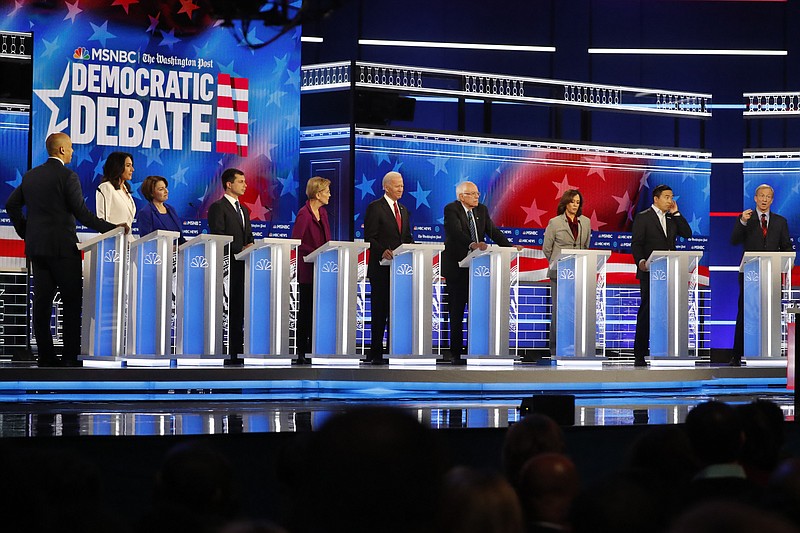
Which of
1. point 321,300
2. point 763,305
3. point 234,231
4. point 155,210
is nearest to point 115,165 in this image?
point 155,210

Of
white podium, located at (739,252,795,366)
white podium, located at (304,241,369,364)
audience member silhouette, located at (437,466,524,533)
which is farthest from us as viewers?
white podium, located at (739,252,795,366)

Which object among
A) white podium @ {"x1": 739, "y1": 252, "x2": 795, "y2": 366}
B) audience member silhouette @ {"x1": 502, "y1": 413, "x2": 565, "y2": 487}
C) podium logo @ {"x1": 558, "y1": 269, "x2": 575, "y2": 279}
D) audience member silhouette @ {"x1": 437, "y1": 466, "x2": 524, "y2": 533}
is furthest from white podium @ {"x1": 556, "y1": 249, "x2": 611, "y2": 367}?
audience member silhouette @ {"x1": 437, "y1": 466, "x2": 524, "y2": 533}

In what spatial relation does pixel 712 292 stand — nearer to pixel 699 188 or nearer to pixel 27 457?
pixel 699 188

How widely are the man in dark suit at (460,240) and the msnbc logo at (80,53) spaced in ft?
11.7

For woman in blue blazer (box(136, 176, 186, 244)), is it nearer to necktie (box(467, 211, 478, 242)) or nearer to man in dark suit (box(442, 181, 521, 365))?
man in dark suit (box(442, 181, 521, 365))

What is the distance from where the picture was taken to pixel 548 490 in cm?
246

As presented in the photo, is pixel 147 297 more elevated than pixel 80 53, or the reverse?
pixel 80 53

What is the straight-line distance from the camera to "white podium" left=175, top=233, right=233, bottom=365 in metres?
8.38

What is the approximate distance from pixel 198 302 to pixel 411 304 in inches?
64.5

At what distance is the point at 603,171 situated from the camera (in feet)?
40.9

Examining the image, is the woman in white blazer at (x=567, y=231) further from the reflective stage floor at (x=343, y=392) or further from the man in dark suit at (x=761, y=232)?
the man in dark suit at (x=761, y=232)

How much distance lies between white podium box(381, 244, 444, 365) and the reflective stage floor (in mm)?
303

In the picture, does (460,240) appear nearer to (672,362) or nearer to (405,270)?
(405,270)

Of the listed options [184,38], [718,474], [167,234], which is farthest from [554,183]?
[718,474]
